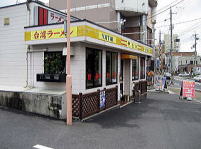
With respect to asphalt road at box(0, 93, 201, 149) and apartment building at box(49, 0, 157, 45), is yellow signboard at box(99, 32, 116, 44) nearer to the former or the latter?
asphalt road at box(0, 93, 201, 149)

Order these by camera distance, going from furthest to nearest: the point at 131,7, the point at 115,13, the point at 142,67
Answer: the point at 115,13 < the point at 131,7 < the point at 142,67

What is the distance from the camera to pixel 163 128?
6.86 meters

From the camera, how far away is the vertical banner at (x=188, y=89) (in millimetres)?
14820

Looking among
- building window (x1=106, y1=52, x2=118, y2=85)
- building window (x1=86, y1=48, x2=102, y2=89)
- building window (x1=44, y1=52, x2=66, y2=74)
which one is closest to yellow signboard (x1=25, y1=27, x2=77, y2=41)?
building window (x1=44, y1=52, x2=66, y2=74)

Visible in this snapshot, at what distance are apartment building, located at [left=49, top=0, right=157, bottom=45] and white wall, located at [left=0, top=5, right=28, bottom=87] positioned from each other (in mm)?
9880

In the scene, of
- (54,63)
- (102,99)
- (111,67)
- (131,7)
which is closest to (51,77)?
(54,63)

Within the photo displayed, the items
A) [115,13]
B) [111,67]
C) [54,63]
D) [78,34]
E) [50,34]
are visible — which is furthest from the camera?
[115,13]

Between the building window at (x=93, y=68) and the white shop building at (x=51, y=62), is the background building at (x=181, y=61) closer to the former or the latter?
the white shop building at (x=51, y=62)

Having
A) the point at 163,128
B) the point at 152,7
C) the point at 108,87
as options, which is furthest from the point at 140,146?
the point at 152,7

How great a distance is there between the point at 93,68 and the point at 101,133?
313 cm

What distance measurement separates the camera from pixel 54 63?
7953 millimetres

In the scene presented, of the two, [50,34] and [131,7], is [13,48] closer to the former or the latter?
[50,34]

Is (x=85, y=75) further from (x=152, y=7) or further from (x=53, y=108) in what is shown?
(x=152, y=7)

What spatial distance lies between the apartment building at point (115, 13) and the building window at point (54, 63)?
34.9 ft
